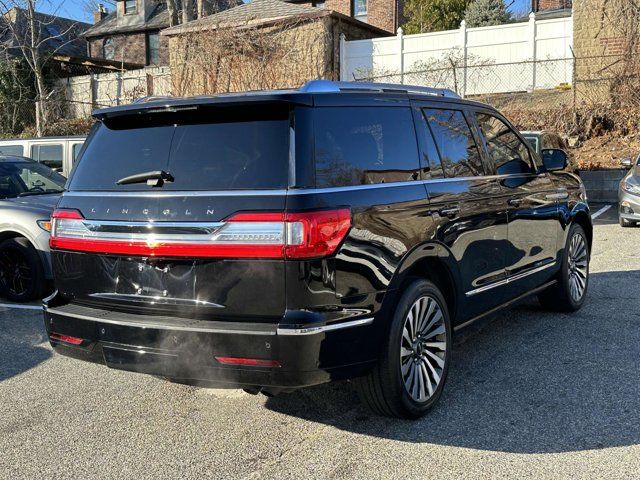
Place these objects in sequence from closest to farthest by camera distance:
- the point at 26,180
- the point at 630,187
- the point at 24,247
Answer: the point at 24,247
the point at 26,180
the point at 630,187

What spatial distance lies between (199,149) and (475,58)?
2062 cm

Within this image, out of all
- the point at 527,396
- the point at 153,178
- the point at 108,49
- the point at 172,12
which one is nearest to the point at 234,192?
the point at 153,178

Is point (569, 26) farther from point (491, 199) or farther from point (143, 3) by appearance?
point (143, 3)

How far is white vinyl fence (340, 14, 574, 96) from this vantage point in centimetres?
2092

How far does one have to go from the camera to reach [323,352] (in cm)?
334

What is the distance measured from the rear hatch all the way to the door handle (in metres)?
1.31

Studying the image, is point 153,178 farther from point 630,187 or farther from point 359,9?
point 359,9

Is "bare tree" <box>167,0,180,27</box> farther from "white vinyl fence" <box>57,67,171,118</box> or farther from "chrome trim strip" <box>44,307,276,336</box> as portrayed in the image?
"chrome trim strip" <box>44,307,276,336</box>

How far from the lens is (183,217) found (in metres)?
3.46

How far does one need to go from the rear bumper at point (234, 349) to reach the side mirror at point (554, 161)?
3.19 metres

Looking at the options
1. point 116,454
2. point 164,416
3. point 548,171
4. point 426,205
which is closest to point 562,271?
point 548,171

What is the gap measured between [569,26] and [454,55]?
3.71 meters

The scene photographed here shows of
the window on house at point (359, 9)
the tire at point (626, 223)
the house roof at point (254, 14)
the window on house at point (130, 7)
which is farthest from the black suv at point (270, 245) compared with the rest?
the window on house at point (130, 7)

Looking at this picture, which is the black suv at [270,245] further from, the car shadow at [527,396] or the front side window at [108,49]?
the front side window at [108,49]
